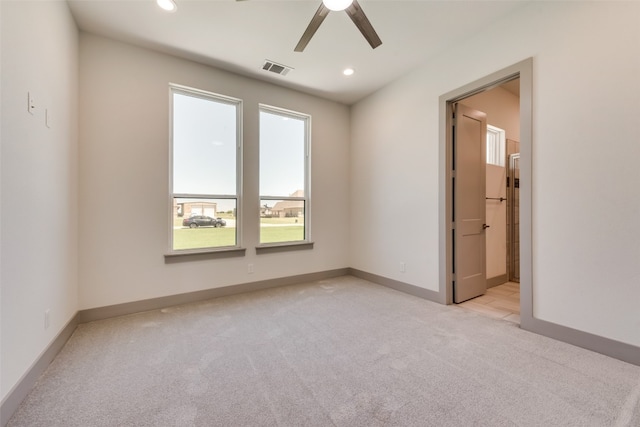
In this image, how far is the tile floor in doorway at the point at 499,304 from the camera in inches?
115

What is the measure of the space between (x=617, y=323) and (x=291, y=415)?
251 cm

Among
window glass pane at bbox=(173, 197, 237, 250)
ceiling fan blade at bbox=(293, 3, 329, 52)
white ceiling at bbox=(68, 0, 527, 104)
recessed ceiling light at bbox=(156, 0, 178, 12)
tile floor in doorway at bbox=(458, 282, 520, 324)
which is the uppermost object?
white ceiling at bbox=(68, 0, 527, 104)

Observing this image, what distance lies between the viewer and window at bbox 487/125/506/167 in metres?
4.20

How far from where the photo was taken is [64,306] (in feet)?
7.70

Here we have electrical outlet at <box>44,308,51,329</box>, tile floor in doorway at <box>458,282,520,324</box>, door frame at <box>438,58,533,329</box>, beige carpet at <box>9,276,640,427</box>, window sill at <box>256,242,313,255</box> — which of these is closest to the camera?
beige carpet at <box>9,276,640,427</box>

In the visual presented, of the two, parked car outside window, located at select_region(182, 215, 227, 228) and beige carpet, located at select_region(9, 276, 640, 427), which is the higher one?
parked car outside window, located at select_region(182, 215, 227, 228)

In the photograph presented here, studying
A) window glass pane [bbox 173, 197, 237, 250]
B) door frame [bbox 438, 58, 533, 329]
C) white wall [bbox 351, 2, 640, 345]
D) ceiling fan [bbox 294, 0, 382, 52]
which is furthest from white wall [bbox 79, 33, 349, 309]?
white wall [bbox 351, 2, 640, 345]

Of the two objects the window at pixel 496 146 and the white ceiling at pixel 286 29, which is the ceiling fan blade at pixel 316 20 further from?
the window at pixel 496 146

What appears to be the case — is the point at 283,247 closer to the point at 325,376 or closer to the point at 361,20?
the point at 325,376

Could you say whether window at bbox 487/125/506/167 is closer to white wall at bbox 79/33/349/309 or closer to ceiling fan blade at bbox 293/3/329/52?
ceiling fan blade at bbox 293/3/329/52

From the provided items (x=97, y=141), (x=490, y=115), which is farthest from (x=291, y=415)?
(x=490, y=115)

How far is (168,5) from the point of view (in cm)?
241

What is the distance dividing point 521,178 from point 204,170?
3.63 metres

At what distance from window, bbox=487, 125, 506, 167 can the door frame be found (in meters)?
1.41
